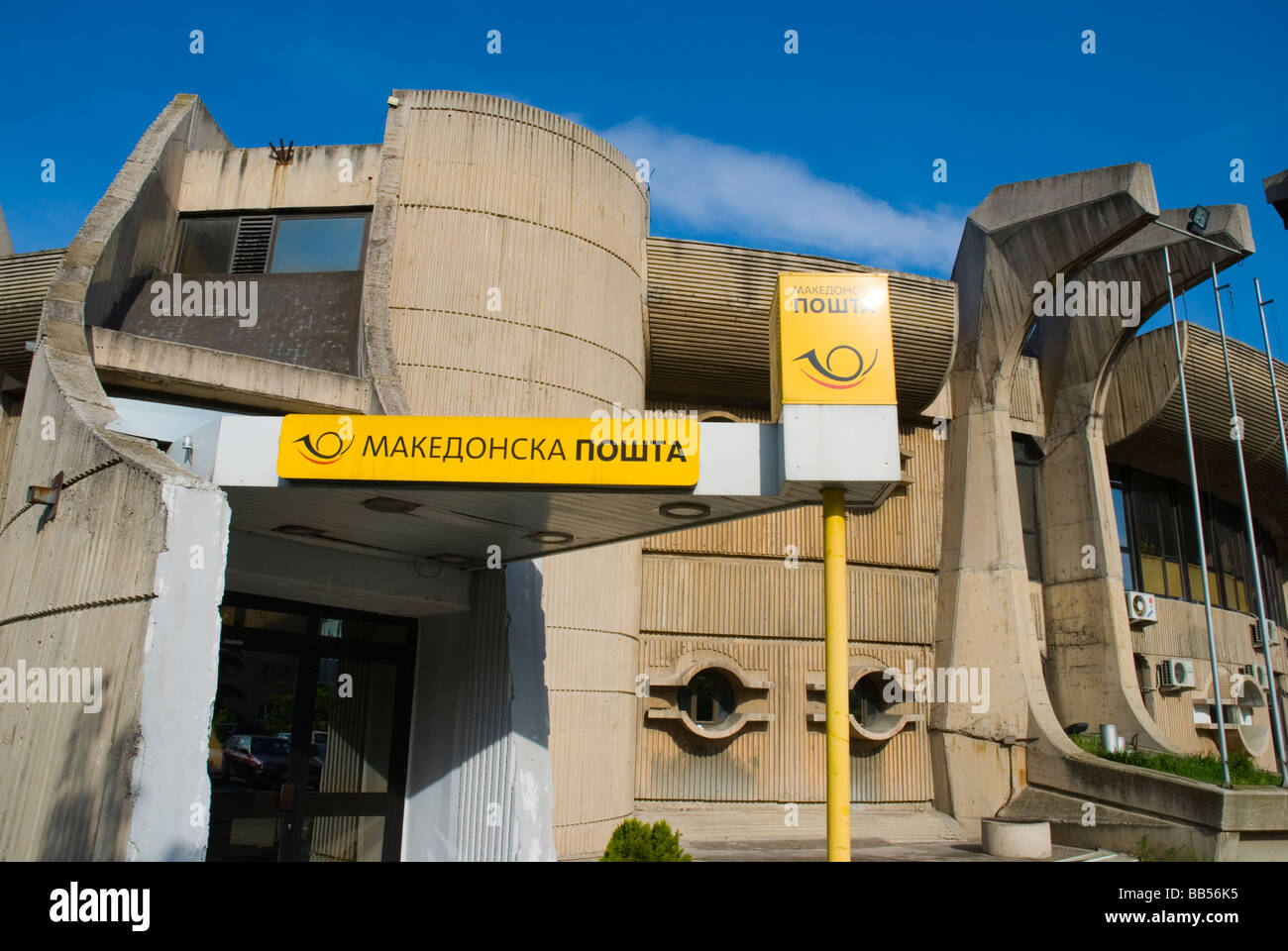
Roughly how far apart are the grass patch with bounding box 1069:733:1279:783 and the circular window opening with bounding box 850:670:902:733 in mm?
3956

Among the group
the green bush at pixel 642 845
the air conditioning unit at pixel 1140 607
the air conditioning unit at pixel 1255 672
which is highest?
the air conditioning unit at pixel 1140 607

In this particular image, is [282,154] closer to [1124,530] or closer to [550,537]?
[550,537]

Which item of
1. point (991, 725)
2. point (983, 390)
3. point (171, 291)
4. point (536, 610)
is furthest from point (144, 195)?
Answer: point (991, 725)

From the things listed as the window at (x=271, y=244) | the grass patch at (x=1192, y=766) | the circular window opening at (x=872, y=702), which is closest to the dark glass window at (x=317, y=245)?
the window at (x=271, y=244)

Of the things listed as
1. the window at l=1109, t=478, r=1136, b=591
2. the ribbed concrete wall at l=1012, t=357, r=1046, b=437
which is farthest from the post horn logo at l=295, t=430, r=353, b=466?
the window at l=1109, t=478, r=1136, b=591

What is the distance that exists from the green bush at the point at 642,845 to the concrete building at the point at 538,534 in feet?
3.47

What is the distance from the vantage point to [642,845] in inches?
418

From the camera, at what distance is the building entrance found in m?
10.3

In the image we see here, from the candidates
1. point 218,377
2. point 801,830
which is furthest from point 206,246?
point 801,830

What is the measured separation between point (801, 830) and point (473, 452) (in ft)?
45.8

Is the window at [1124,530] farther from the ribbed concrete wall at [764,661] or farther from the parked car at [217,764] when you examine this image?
the parked car at [217,764]

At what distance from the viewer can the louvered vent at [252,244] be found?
16.2m

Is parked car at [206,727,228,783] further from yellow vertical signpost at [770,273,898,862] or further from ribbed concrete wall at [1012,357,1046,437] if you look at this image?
ribbed concrete wall at [1012,357,1046,437]
